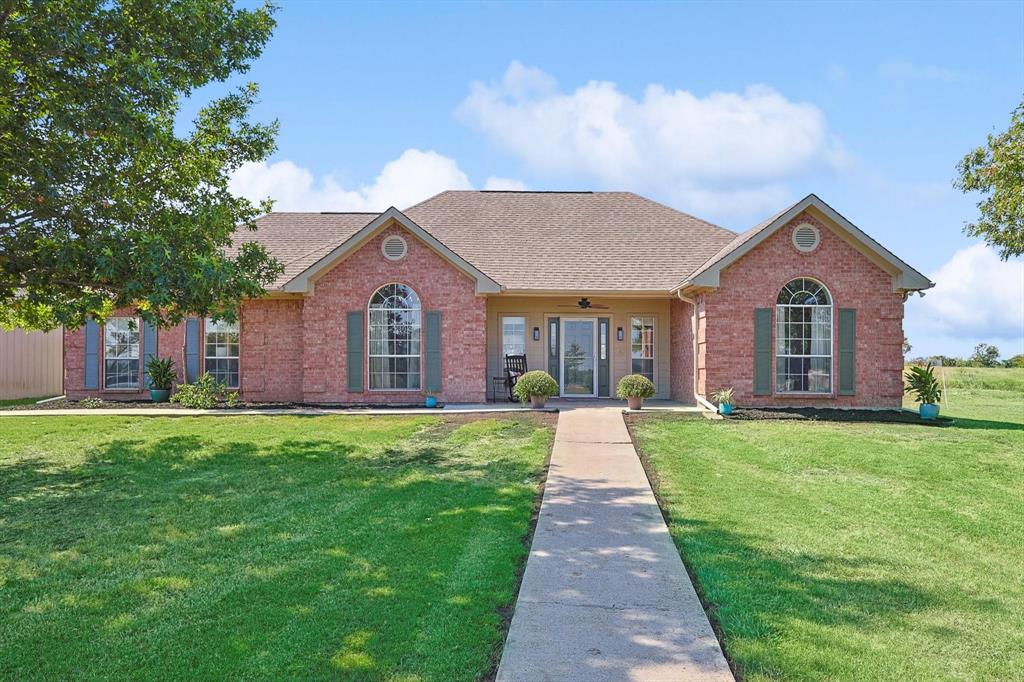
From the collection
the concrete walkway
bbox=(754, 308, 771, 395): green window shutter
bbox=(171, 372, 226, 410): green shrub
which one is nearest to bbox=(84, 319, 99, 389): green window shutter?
bbox=(171, 372, 226, 410): green shrub

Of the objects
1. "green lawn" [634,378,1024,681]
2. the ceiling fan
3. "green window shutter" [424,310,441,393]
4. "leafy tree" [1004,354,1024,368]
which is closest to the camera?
"green lawn" [634,378,1024,681]

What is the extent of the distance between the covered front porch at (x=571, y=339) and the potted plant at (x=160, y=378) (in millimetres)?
7987

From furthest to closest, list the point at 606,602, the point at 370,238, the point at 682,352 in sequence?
the point at 682,352 < the point at 370,238 < the point at 606,602

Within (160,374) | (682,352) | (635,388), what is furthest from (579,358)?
(160,374)

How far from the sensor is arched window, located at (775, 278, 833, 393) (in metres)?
15.4

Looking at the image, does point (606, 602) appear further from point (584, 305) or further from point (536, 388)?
point (584, 305)

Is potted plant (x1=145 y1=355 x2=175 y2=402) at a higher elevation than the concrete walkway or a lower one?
higher

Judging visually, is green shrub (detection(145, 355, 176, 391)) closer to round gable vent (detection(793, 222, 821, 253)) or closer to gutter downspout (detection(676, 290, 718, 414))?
gutter downspout (detection(676, 290, 718, 414))

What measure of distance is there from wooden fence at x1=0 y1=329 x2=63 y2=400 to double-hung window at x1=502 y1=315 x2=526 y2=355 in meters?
13.9

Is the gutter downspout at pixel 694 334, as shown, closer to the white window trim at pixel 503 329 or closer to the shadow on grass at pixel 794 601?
the white window trim at pixel 503 329

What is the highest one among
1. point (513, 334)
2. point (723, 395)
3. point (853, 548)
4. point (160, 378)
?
point (513, 334)

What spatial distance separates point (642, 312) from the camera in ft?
61.0

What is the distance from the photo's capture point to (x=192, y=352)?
1750 centimetres

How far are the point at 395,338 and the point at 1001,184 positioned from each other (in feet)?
41.7
